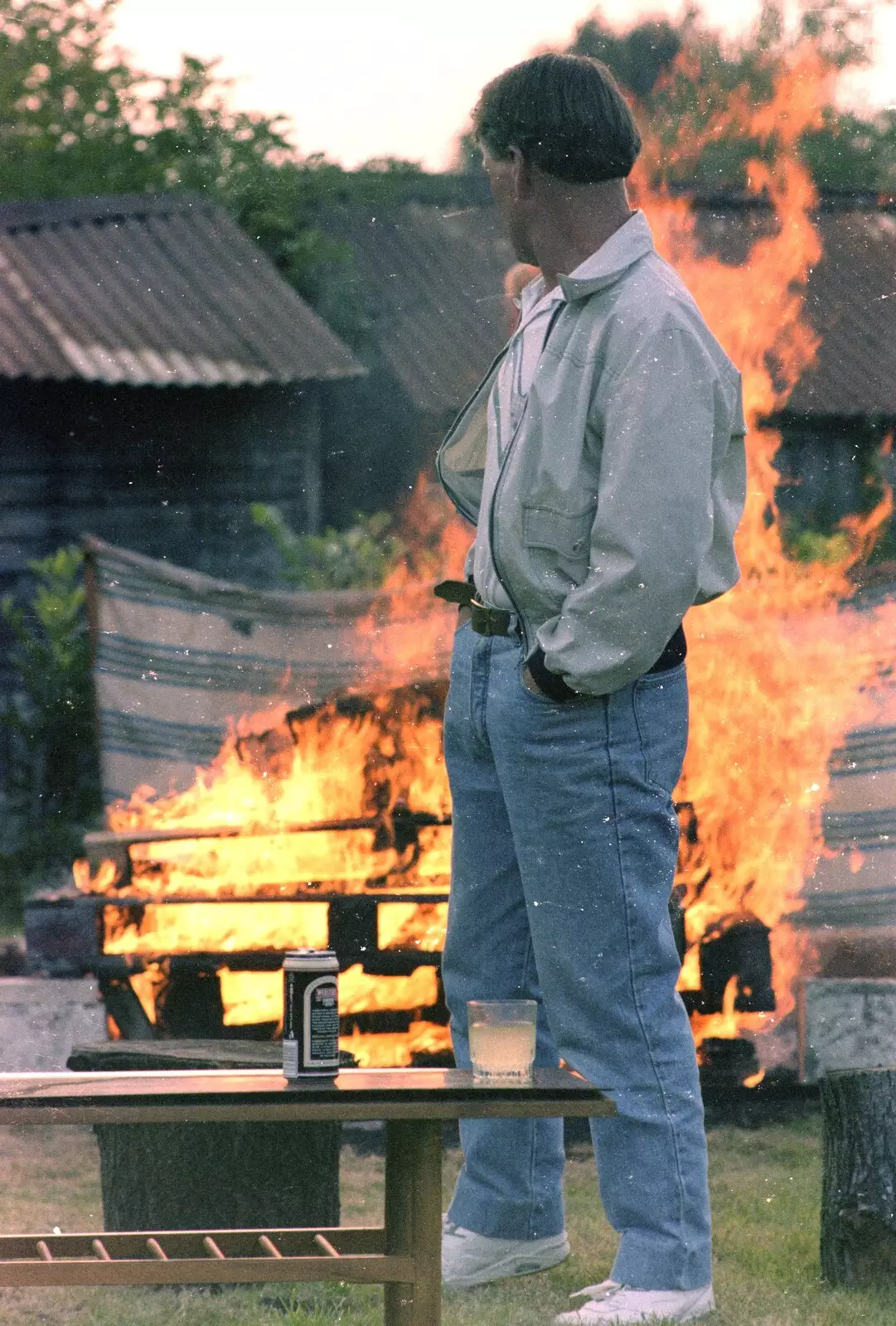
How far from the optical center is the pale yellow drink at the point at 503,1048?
119 inches

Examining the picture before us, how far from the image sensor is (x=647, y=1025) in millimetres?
3383

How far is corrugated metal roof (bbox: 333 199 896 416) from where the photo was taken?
10422mm

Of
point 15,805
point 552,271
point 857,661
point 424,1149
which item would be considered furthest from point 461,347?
point 424,1149

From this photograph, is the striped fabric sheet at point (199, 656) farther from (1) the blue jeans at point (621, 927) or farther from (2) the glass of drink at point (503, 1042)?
(2) the glass of drink at point (503, 1042)

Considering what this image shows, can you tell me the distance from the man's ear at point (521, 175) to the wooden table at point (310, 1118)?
5.08 feet

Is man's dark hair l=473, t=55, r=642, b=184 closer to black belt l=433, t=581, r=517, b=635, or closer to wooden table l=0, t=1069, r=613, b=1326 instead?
black belt l=433, t=581, r=517, b=635

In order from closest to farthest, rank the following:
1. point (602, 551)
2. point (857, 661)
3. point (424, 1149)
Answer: point (424, 1149), point (602, 551), point (857, 661)

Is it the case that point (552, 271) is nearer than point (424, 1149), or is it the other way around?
point (424, 1149)

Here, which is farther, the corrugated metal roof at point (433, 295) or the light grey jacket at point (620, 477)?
the corrugated metal roof at point (433, 295)

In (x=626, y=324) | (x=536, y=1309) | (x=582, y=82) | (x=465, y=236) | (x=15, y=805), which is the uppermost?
(x=465, y=236)

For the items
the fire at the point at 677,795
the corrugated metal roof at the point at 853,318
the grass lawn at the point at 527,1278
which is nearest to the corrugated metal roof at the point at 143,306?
the corrugated metal roof at the point at 853,318

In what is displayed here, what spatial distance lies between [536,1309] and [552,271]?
1917mm

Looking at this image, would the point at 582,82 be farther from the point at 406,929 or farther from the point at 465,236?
the point at 465,236

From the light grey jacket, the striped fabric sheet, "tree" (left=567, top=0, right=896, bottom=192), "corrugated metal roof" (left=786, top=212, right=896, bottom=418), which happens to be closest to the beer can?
the light grey jacket
